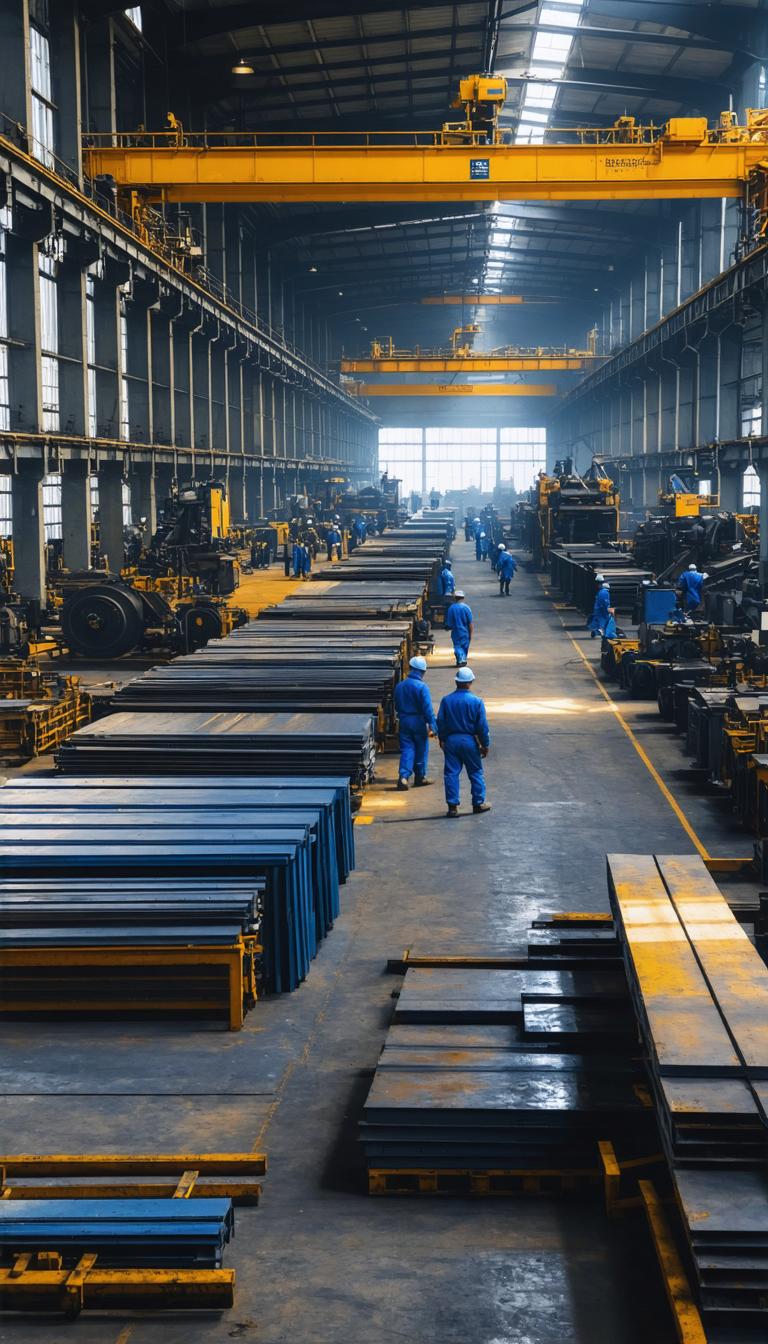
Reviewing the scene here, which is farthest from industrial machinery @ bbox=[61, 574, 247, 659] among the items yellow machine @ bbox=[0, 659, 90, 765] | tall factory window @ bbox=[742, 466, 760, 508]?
tall factory window @ bbox=[742, 466, 760, 508]

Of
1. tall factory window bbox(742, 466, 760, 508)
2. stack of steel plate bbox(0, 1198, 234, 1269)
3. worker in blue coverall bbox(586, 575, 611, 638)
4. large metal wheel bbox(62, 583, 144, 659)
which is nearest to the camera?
stack of steel plate bbox(0, 1198, 234, 1269)

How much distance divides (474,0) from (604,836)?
25.3 m

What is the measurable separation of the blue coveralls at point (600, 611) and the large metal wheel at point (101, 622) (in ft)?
24.7

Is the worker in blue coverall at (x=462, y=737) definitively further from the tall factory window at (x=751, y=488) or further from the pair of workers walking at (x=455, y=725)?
the tall factory window at (x=751, y=488)

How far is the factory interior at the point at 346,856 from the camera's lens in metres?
5.23

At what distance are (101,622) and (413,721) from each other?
9.93 metres

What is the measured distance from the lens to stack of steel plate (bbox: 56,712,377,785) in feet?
36.4

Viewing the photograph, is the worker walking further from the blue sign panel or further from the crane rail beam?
the blue sign panel

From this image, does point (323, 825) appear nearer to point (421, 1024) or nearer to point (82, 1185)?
point (421, 1024)

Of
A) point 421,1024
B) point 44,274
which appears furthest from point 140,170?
point 421,1024

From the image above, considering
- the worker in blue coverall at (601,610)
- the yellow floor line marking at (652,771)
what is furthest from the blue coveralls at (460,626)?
the worker in blue coverall at (601,610)

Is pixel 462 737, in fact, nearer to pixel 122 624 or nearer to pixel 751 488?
pixel 122 624

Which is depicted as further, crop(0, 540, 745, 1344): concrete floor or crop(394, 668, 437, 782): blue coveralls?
crop(394, 668, 437, 782): blue coveralls

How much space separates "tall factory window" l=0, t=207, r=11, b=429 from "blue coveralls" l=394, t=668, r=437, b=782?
485 inches
